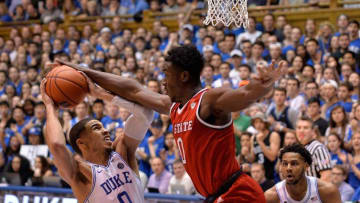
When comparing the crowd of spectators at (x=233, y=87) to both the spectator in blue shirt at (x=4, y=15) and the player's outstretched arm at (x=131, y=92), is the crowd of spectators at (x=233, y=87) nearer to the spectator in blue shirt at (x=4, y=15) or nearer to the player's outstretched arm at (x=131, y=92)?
the player's outstretched arm at (x=131, y=92)

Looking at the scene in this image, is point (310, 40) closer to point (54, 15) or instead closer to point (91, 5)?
point (91, 5)

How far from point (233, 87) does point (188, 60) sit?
547cm

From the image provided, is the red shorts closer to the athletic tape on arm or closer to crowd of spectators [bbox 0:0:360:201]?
the athletic tape on arm

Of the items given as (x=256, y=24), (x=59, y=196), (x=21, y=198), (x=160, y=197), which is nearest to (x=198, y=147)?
(x=160, y=197)

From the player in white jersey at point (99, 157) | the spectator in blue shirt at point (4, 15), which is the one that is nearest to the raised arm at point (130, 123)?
the player in white jersey at point (99, 157)

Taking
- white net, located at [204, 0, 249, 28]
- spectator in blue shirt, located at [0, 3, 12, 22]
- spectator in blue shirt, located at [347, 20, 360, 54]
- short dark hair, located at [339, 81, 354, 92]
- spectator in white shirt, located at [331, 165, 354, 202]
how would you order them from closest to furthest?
white net, located at [204, 0, 249, 28], spectator in white shirt, located at [331, 165, 354, 202], short dark hair, located at [339, 81, 354, 92], spectator in blue shirt, located at [347, 20, 360, 54], spectator in blue shirt, located at [0, 3, 12, 22]

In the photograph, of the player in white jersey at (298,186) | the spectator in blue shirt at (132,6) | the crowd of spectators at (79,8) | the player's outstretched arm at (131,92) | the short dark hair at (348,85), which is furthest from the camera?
the spectator in blue shirt at (132,6)

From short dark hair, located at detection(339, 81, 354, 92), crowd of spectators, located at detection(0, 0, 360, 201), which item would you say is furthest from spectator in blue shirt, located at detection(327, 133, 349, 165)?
short dark hair, located at detection(339, 81, 354, 92)

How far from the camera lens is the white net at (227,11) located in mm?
5105

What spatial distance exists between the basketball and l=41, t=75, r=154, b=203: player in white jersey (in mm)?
46

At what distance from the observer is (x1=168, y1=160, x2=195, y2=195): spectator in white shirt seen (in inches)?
297

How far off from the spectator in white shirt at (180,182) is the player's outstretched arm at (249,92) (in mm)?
4360

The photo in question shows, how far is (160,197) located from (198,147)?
370 centimetres

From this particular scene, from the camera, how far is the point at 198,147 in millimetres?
3475
